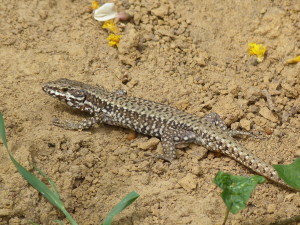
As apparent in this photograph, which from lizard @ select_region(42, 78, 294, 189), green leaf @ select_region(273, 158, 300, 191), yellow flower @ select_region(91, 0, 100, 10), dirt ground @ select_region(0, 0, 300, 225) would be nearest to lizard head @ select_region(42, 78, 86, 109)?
lizard @ select_region(42, 78, 294, 189)

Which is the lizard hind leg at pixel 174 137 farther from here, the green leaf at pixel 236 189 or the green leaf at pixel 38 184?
the green leaf at pixel 38 184

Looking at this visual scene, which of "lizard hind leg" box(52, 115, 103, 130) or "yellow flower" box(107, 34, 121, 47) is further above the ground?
"yellow flower" box(107, 34, 121, 47)

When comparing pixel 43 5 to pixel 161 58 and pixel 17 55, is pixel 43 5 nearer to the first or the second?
pixel 17 55

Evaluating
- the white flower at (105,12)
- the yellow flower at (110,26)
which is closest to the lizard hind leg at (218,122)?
the yellow flower at (110,26)

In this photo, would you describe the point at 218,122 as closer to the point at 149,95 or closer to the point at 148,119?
the point at 148,119

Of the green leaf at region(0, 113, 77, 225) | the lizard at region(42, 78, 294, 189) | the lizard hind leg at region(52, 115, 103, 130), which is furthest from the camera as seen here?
the lizard hind leg at region(52, 115, 103, 130)

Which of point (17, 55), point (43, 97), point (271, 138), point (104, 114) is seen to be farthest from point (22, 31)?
point (271, 138)

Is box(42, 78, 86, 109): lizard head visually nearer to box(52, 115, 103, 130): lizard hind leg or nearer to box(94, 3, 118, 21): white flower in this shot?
box(52, 115, 103, 130): lizard hind leg

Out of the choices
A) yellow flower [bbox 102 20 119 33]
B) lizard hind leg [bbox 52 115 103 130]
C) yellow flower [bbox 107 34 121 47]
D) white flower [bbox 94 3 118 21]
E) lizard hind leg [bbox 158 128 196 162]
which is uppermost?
white flower [bbox 94 3 118 21]
